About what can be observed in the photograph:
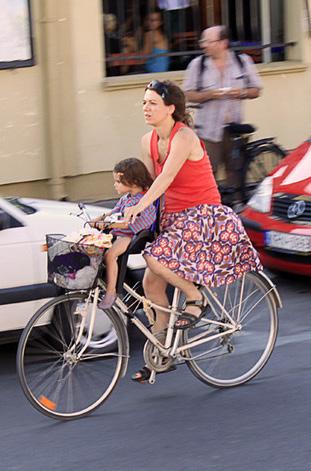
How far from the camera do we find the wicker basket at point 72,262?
5.19m

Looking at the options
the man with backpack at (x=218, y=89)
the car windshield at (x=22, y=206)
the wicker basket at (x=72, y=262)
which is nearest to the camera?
the wicker basket at (x=72, y=262)

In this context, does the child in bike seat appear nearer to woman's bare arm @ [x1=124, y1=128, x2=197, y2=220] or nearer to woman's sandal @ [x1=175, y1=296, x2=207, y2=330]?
woman's bare arm @ [x1=124, y1=128, x2=197, y2=220]

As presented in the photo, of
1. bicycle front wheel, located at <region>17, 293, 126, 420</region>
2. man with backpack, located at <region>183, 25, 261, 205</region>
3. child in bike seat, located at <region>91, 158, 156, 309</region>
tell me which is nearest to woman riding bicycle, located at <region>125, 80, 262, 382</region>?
child in bike seat, located at <region>91, 158, 156, 309</region>

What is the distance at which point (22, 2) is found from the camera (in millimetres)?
11250

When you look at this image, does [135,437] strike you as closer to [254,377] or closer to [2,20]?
[254,377]

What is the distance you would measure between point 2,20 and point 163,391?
20.6ft

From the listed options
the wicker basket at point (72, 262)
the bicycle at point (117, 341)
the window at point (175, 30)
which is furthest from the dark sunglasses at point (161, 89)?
the window at point (175, 30)

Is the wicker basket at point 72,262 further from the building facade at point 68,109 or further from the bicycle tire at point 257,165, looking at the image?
the building facade at point 68,109

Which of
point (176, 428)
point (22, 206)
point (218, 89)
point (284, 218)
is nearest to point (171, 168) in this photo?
point (176, 428)

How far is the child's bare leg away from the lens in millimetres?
5348

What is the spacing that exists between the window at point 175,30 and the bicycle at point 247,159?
2.38 meters

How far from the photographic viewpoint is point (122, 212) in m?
5.44

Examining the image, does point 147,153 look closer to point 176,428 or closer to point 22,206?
point 176,428

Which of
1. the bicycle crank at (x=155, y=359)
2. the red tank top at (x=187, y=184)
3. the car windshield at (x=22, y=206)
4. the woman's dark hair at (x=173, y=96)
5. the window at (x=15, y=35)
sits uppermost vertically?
the window at (x=15, y=35)
